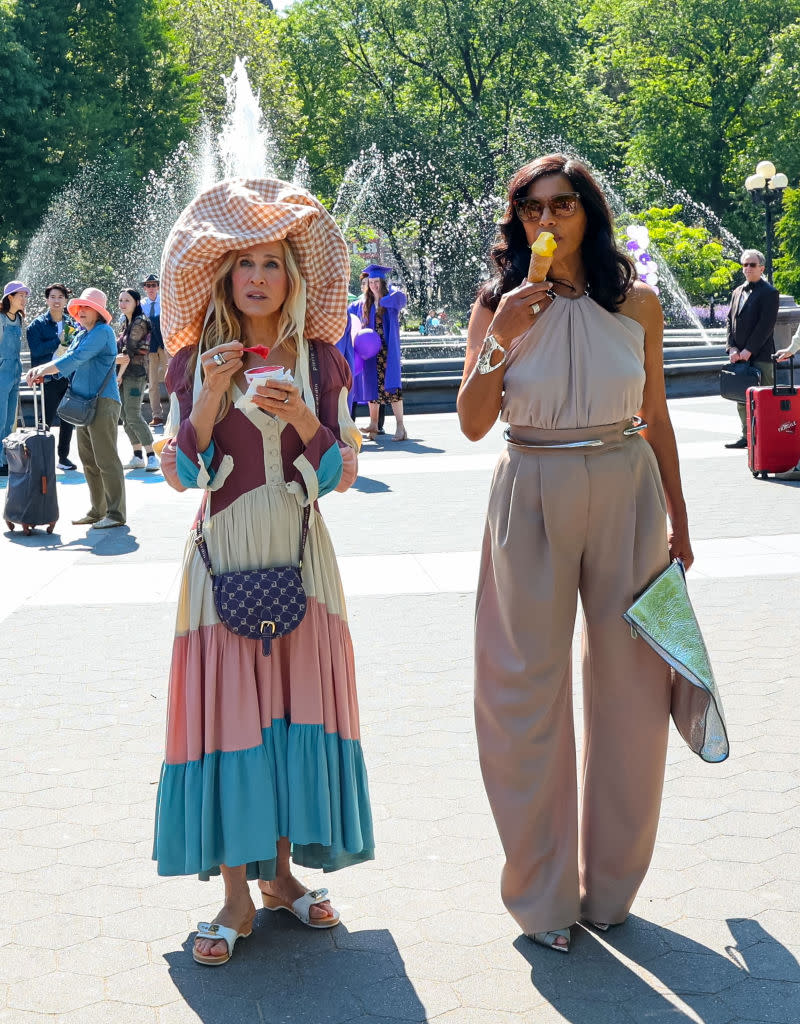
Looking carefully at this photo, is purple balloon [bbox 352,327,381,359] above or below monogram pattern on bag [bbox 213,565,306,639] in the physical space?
above

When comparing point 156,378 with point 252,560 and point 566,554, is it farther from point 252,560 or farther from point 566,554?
point 566,554

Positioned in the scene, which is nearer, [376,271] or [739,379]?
[739,379]

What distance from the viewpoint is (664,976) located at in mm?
2947

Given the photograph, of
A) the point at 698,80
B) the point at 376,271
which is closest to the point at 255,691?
the point at 376,271

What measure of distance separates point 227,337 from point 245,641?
0.78 m

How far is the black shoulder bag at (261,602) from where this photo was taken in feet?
9.94

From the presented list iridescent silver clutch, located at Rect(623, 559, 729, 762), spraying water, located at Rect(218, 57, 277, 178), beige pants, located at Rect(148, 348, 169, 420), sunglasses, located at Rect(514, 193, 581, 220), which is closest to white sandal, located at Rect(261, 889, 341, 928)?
iridescent silver clutch, located at Rect(623, 559, 729, 762)

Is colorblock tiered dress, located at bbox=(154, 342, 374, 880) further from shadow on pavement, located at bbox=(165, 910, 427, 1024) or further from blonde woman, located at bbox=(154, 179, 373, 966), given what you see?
shadow on pavement, located at bbox=(165, 910, 427, 1024)

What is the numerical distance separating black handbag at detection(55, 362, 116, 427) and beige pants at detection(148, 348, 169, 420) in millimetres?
5836

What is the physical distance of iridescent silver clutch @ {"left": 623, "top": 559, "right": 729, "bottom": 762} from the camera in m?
3.01

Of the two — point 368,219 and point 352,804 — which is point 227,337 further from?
point 368,219

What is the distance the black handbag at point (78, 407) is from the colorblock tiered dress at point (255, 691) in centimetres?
618

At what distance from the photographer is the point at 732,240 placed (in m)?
46.6

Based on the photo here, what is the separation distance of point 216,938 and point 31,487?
6.67 meters
